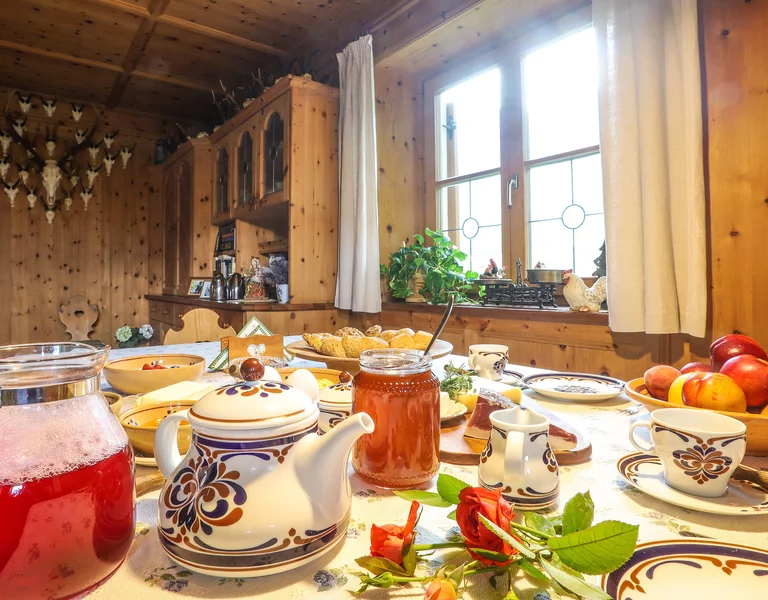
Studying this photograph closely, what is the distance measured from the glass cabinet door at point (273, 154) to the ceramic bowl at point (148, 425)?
253 cm

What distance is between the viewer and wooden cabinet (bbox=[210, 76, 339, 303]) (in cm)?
294

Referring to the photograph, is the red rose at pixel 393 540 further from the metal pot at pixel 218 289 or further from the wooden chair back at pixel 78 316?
the wooden chair back at pixel 78 316

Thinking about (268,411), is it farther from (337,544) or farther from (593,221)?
(593,221)

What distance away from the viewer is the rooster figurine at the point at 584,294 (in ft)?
6.40

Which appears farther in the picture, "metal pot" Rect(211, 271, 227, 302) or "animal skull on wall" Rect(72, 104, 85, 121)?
"animal skull on wall" Rect(72, 104, 85, 121)

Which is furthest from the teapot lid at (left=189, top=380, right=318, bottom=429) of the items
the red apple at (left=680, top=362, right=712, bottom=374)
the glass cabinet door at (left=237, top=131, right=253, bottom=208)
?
→ the glass cabinet door at (left=237, top=131, right=253, bottom=208)

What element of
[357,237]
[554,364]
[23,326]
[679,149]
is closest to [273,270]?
[357,237]

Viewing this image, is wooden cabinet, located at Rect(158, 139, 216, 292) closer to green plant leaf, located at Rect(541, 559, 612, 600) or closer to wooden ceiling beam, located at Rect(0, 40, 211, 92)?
wooden ceiling beam, located at Rect(0, 40, 211, 92)

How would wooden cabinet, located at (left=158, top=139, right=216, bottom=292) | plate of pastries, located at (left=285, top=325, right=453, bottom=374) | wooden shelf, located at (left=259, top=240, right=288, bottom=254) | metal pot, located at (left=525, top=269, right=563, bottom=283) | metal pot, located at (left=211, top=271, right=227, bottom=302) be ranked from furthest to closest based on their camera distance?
wooden cabinet, located at (left=158, top=139, right=216, bottom=292), metal pot, located at (left=211, top=271, right=227, bottom=302), wooden shelf, located at (left=259, top=240, right=288, bottom=254), metal pot, located at (left=525, top=269, right=563, bottom=283), plate of pastries, located at (left=285, top=325, right=453, bottom=374)

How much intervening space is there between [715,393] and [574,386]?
37 centimetres

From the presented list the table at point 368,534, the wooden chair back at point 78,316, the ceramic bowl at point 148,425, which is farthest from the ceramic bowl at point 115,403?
the wooden chair back at point 78,316

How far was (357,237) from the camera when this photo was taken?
9.27ft

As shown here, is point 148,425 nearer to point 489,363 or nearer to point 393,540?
point 393,540

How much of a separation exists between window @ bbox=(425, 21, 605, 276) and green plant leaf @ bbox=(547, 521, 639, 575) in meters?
2.09
